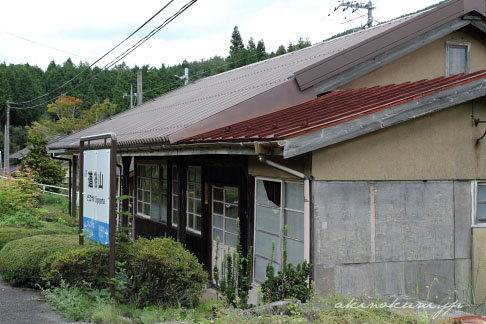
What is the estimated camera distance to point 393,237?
757cm

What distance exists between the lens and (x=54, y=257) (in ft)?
27.2

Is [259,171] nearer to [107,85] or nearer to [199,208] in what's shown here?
[199,208]

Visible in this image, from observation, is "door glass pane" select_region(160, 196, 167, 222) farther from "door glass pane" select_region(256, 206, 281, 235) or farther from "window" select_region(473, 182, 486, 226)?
"window" select_region(473, 182, 486, 226)

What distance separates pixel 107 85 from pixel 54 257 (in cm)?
7009

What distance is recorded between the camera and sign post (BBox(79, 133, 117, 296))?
7441mm

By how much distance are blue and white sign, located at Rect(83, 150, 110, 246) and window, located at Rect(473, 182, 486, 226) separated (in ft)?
17.1

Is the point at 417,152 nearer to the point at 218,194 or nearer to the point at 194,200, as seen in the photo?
the point at 218,194

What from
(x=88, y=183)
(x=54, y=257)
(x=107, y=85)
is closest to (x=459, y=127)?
(x=88, y=183)

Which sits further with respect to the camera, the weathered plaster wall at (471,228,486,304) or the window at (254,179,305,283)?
the weathered plaster wall at (471,228,486,304)

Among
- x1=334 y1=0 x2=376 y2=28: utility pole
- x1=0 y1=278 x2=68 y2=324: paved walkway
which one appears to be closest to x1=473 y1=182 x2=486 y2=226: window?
x1=0 y1=278 x2=68 y2=324: paved walkway

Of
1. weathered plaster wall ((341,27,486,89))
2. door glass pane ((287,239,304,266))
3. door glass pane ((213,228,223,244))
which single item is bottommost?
door glass pane ((213,228,223,244))

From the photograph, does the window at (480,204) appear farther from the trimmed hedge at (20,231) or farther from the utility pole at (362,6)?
the utility pole at (362,6)

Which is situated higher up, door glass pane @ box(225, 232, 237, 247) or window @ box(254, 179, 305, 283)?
window @ box(254, 179, 305, 283)

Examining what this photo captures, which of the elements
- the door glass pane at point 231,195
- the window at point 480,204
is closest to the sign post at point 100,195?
the door glass pane at point 231,195
